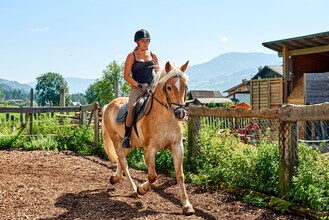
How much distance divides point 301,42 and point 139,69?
1425 cm

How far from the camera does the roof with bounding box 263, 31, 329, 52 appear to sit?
57.7 ft

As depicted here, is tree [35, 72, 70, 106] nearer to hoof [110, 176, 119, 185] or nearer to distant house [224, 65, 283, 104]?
distant house [224, 65, 283, 104]

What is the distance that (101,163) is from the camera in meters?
10.7

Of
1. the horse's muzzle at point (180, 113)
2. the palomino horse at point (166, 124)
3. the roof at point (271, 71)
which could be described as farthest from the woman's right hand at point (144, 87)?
the roof at point (271, 71)

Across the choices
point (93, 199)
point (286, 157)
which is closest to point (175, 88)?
point (286, 157)

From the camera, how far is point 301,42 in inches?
747

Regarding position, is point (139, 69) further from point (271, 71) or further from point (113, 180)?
point (271, 71)

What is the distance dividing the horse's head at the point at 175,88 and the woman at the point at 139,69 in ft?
2.47

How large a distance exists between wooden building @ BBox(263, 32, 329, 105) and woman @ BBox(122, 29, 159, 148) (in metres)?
12.5

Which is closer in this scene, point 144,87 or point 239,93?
point 144,87

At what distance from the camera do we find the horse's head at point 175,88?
5.40 metres

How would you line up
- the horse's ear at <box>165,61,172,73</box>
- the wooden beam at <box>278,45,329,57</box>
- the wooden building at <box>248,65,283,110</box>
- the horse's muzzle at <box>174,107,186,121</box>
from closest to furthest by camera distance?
the horse's muzzle at <box>174,107,186,121</box> → the horse's ear at <box>165,61,172,73</box> → the wooden beam at <box>278,45,329,57</box> → the wooden building at <box>248,65,283,110</box>

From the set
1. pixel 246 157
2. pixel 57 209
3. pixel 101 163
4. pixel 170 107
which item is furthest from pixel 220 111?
pixel 101 163

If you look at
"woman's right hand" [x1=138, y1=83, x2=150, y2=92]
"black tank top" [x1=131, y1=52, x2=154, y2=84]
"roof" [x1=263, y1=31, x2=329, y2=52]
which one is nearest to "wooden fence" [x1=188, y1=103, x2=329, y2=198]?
"woman's right hand" [x1=138, y1=83, x2=150, y2=92]
